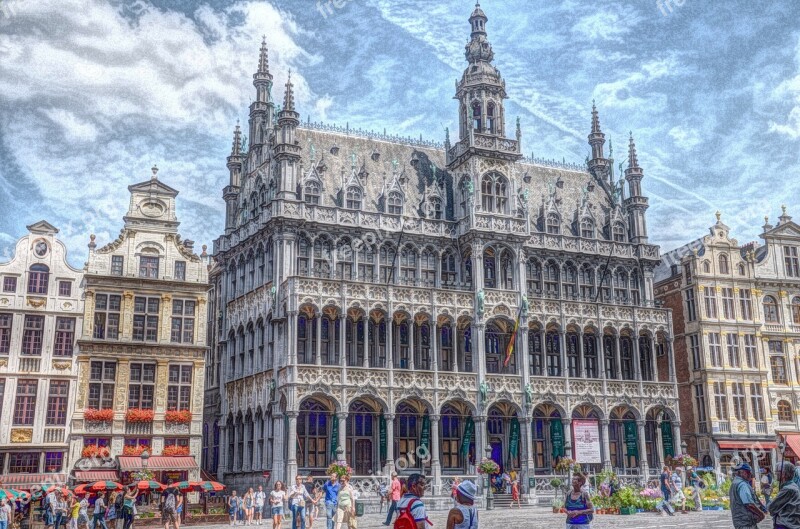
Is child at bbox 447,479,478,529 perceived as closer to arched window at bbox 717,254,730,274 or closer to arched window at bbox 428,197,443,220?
arched window at bbox 428,197,443,220

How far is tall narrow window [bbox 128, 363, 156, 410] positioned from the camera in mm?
45000

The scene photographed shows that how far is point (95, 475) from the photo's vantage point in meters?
41.7

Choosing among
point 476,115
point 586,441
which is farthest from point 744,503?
point 476,115

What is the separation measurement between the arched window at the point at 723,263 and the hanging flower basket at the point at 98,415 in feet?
133

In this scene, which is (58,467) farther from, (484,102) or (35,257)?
(484,102)

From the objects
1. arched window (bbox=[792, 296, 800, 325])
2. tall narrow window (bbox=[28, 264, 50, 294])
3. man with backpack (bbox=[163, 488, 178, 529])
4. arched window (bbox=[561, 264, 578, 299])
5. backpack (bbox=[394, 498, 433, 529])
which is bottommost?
man with backpack (bbox=[163, 488, 178, 529])

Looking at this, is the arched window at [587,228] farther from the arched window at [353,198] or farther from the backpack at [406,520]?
the backpack at [406,520]

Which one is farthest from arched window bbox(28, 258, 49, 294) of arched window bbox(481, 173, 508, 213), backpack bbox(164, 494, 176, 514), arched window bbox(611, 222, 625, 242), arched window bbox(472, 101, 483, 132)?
arched window bbox(611, 222, 625, 242)

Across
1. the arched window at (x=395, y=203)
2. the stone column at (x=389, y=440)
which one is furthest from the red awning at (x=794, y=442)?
the arched window at (x=395, y=203)

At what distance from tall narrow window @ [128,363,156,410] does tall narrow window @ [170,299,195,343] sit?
205 centimetres

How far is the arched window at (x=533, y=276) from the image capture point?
55.8 meters

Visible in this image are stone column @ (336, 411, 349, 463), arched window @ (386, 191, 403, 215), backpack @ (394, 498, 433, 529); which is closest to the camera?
backpack @ (394, 498, 433, 529)

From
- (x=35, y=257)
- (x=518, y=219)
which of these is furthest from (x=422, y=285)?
(x=35, y=257)

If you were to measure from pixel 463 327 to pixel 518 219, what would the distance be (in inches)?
307
